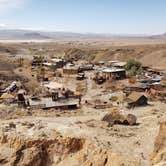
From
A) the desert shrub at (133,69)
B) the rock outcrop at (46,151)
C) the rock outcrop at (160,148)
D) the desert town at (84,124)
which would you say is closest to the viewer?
the rock outcrop at (160,148)

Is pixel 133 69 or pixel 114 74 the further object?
pixel 133 69

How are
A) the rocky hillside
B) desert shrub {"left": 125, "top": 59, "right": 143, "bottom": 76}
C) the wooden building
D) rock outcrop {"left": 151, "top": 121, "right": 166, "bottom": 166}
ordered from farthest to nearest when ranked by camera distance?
the rocky hillside, desert shrub {"left": 125, "top": 59, "right": 143, "bottom": 76}, the wooden building, rock outcrop {"left": 151, "top": 121, "right": 166, "bottom": 166}

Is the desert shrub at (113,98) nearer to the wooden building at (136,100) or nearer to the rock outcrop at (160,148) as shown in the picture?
the wooden building at (136,100)

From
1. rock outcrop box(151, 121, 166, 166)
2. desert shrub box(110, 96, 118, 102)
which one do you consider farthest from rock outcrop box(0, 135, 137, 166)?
desert shrub box(110, 96, 118, 102)

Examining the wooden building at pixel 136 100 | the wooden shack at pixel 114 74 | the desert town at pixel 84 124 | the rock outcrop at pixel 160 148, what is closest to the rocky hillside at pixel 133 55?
the wooden shack at pixel 114 74

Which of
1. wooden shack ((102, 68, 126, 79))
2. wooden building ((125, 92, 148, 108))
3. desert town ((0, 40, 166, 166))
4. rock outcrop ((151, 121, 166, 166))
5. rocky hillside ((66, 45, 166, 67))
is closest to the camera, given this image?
rock outcrop ((151, 121, 166, 166))

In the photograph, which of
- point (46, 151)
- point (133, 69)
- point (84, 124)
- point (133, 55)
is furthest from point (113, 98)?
point (133, 55)

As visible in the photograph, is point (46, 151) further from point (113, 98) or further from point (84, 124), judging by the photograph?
point (113, 98)

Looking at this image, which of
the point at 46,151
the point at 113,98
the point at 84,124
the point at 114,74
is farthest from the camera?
the point at 114,74

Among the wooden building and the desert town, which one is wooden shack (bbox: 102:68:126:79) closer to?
the desert town

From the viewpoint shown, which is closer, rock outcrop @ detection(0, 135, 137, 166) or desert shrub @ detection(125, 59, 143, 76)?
rock outcrop @ detection(0, 135, 137, 166)

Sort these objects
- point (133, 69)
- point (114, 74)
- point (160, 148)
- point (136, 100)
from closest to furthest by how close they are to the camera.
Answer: point (160, 148) → point (136, 100) → point (114, 74) → point (133, 69)
